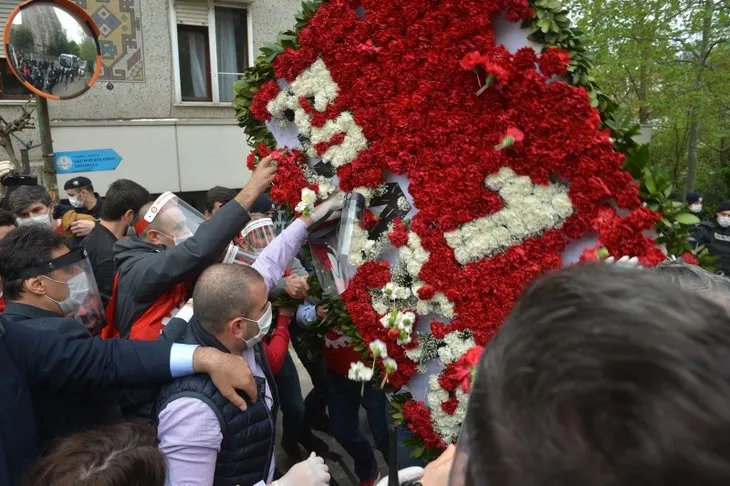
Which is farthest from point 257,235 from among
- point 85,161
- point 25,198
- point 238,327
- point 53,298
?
point 85,161

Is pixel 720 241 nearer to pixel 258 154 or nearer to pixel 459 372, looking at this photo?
pixel 459 372

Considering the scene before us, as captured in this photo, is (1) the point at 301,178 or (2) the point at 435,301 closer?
(2) the point at 435,301

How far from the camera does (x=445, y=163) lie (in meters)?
2.22

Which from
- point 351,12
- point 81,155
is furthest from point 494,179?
point 81,155

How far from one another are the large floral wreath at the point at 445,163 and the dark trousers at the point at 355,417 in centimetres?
97

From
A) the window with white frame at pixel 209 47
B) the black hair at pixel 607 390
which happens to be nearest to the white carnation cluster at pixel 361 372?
the black hair at pixel 607 390

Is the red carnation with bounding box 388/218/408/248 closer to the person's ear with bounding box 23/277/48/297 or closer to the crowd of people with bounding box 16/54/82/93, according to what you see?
the person's ear with bounding box 23/277/48/297

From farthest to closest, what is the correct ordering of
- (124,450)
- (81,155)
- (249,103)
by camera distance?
(81,155), (249,103), (124,450)

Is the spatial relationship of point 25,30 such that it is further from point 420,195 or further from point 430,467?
point 430,467

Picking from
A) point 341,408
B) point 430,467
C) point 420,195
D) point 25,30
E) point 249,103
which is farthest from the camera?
point 25,30

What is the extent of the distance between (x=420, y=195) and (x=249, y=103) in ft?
3.81

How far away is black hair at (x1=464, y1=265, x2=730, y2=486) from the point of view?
1.74 feet

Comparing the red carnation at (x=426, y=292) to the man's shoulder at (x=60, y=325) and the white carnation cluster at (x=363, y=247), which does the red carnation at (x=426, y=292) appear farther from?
the man's shoulder at (x=60, y=325)

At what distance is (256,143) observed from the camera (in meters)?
2.96
